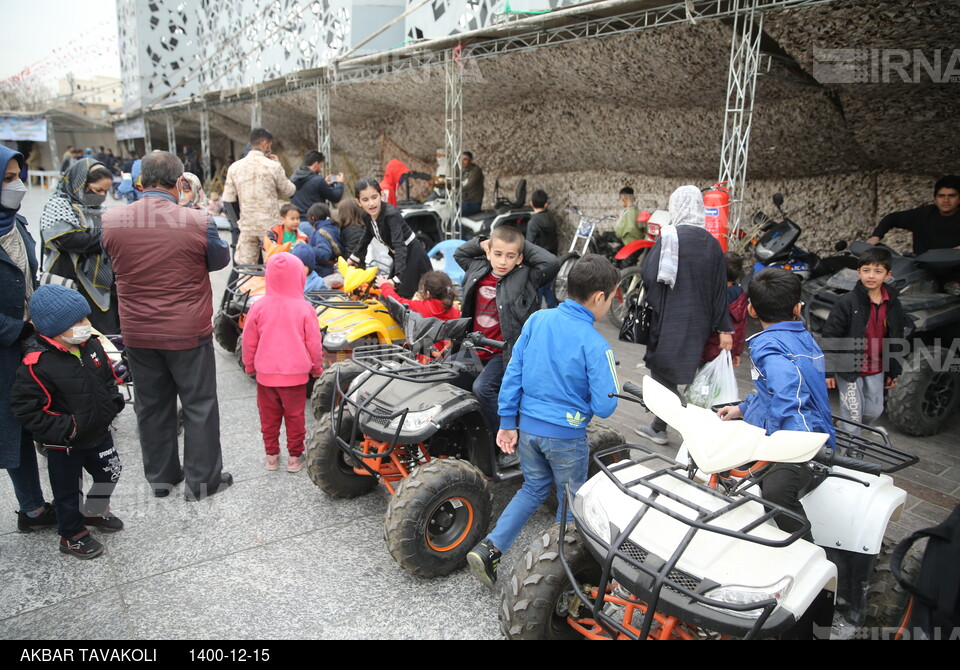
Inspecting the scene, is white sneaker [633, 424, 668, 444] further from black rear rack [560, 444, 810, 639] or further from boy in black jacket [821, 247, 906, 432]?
black rear rack [560, 444, 810, 639]

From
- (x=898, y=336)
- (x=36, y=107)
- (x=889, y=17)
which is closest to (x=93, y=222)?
(x=898, y=336)

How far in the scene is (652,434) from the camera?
194 inches

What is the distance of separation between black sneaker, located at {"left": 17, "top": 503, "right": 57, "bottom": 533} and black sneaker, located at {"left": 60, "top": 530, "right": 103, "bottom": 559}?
0.99 ft

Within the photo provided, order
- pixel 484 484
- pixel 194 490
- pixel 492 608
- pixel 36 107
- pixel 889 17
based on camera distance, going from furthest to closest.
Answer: pixel 36 107 → pixel 889 17 → pixel 194 490 → pixel 484 484 → pixel 492 608

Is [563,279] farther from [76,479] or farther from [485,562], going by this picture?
[76,479]

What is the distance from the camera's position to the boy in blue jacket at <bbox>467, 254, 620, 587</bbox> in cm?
276

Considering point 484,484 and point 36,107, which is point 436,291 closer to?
point 484,484

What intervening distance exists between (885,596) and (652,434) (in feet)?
8.11

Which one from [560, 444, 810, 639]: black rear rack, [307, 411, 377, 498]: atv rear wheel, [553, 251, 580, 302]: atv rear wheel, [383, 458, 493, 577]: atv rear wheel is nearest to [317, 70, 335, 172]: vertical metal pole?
[553, 251, 580, 302]: atv rear wheel

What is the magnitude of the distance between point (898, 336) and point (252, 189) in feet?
20.9

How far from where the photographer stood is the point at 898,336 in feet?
14.2

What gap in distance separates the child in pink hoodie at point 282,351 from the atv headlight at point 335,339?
0.80 meters

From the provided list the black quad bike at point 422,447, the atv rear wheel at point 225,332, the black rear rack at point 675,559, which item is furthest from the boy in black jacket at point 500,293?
the atv rear wheel at point 225,332

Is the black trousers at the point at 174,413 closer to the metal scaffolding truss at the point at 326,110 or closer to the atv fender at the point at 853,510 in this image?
the atv fender at the point at 853,510
